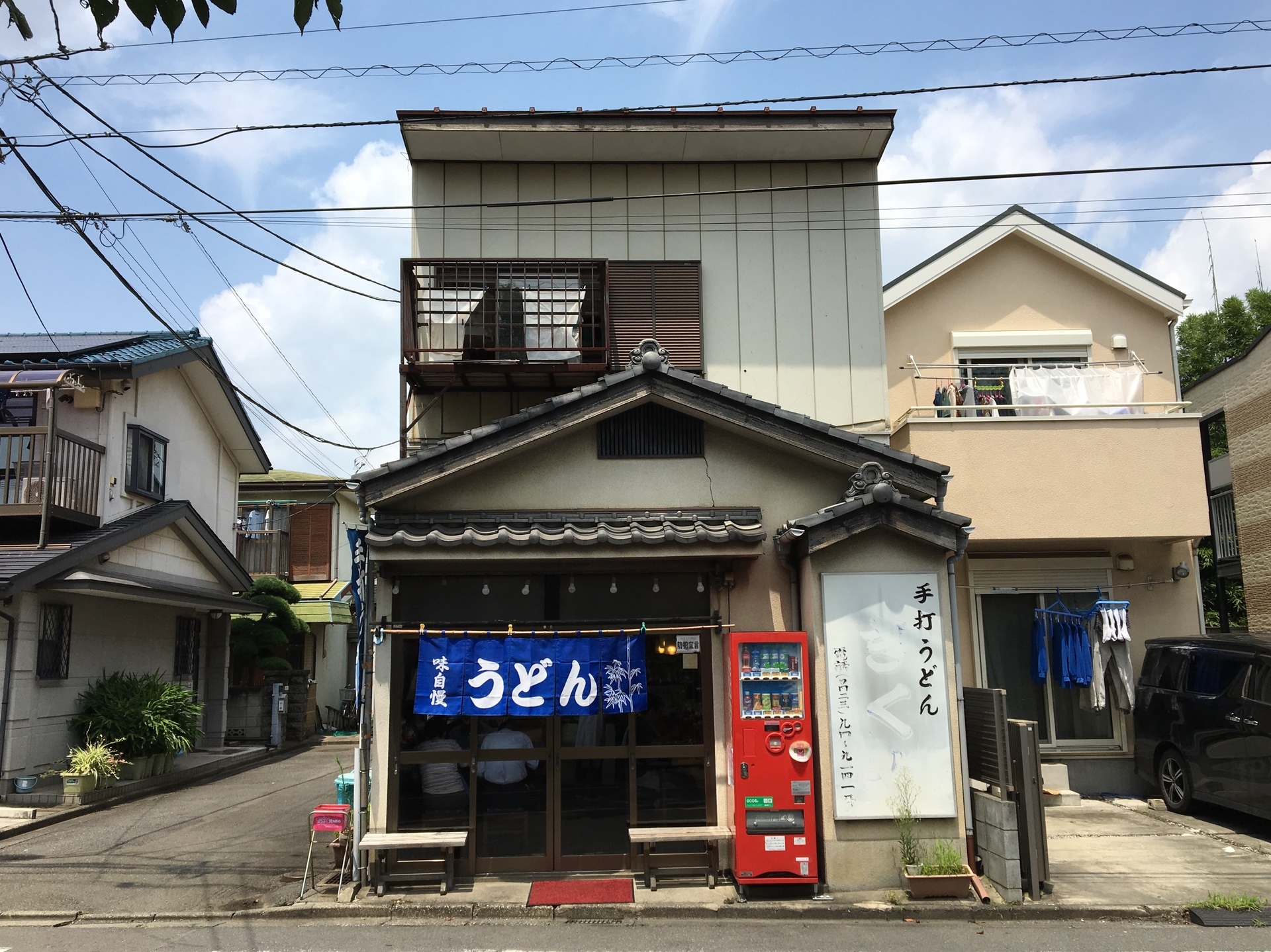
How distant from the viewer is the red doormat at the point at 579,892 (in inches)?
357

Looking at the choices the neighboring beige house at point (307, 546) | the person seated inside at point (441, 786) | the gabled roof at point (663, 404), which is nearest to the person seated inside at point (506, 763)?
the person seated inside at point (441, 786)

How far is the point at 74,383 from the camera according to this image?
17.0m

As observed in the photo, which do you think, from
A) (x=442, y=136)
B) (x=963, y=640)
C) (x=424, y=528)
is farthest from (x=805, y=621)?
(x=442, y=136)

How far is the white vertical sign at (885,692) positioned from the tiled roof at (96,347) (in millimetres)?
12895

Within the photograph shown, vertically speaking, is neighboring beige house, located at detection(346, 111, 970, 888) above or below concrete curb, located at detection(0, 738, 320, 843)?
above

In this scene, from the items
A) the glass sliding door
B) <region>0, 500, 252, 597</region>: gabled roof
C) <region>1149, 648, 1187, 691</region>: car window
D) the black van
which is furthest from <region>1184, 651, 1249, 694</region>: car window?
<region>0, 500, 252, 597</region>: gabled roof

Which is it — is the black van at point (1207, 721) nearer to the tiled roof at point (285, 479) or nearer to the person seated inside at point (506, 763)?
the person seated inside at point (506, 763)

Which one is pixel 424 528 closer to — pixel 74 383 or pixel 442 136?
pixel 442 136

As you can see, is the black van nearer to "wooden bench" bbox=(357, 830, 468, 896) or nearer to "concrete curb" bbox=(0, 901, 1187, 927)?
"concrete curb" bbox=(0, 901, 1187, 927)

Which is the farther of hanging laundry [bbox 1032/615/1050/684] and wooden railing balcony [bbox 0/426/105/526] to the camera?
wooden railing balcony [bbox 0/426/105/526]

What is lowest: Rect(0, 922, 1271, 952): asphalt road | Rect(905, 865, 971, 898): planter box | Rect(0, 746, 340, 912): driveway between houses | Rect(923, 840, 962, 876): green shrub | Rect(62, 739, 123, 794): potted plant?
Rect(0, 922, 1271, 952): asphalt road

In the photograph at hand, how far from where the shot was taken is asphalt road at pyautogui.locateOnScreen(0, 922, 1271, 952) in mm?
8062

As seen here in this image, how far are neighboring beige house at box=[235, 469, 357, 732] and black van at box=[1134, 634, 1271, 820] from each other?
21470 millimetres

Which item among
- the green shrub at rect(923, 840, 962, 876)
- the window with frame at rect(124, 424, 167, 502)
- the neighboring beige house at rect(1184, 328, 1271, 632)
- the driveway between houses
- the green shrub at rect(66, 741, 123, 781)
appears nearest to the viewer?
the green shrub at rect(923, 840, 962, 876)
